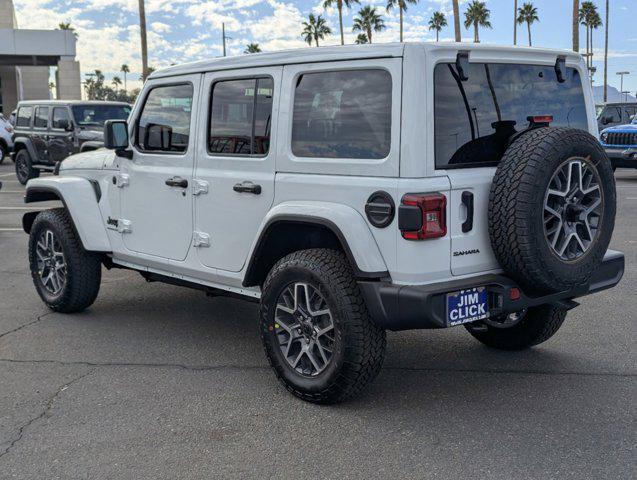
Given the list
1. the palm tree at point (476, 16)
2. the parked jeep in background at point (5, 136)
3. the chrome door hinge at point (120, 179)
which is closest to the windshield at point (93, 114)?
the parked jeep in background at point (5, 136)

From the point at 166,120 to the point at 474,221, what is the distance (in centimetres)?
244

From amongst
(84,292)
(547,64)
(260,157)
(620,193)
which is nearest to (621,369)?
(547,64)

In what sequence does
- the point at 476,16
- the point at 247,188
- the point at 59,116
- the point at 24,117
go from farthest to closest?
the point at 476,16
the point at 24,117
the point at 59,116
the point at 247,188

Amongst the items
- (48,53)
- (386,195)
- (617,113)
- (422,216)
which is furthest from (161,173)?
(48,53)

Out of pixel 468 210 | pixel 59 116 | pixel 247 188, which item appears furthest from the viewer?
pixel 59 116

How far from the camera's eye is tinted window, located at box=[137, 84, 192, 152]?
206 inches

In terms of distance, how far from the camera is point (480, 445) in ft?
12.3

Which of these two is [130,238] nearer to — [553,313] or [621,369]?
[553,313]

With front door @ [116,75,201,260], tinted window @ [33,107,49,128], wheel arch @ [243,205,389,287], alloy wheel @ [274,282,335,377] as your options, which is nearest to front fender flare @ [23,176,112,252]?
front door @ [116,75,201,260]

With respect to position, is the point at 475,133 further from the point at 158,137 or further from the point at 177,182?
the point at 158,137

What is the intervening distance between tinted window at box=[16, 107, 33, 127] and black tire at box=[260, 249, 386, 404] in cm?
1508

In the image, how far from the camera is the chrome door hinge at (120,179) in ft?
18.6

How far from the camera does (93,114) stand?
1636 cm

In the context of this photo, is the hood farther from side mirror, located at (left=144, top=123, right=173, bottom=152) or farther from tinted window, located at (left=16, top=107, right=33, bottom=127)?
tinted window, located at (left=16, top=107, right=33, bottom=127)
